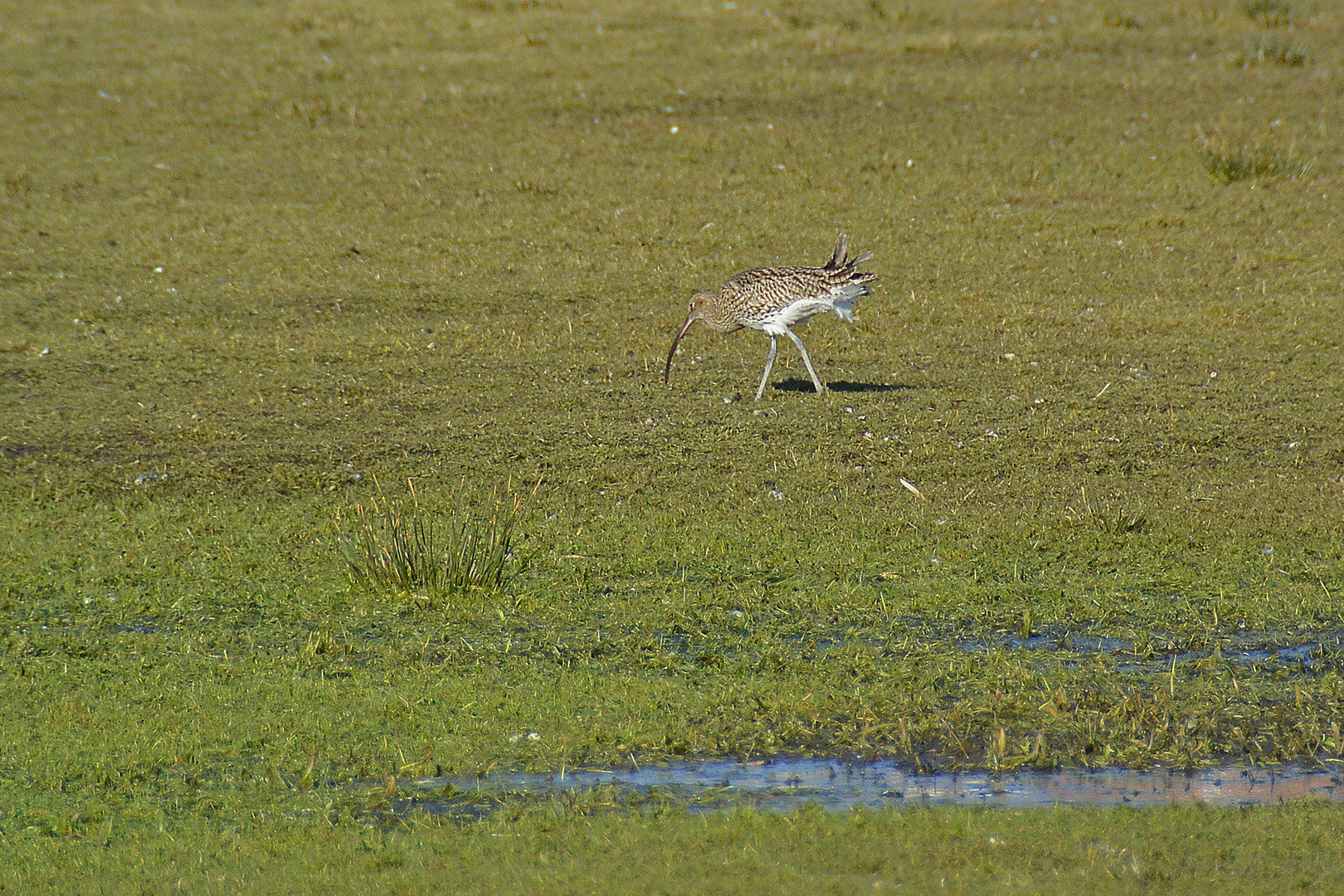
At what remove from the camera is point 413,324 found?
48.3 ft

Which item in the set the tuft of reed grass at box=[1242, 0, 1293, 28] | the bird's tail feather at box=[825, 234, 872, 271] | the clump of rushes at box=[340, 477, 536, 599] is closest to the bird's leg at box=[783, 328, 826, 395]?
the bird's tail feather at box=[825, 234, 872, 271]

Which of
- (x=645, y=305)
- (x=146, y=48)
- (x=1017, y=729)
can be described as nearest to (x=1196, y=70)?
(x=645, y=305)

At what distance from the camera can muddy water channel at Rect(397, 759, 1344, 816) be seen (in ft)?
18.7

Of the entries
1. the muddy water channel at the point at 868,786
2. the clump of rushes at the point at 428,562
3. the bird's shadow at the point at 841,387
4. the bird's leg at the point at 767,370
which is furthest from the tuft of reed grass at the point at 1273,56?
the muddy water channel at the point at 868,786

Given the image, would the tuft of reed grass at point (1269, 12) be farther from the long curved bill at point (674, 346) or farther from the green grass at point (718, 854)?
the green grass at point (718, 854)

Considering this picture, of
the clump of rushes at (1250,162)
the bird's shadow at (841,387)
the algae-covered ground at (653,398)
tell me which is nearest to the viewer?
the algae-covered ground at (653,398)

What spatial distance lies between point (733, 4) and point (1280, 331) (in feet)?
49.2

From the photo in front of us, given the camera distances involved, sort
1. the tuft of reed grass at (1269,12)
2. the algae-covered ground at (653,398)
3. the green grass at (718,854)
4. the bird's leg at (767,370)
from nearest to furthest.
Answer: the green grass at (718,854) < the algae-covered ground at (653,398) < the bird's leg at (767,370) < the tuft of reed grass at (1269,12)

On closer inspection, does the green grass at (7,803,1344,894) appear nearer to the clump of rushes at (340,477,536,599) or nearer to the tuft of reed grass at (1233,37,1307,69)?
the clump of rushes at (340,477,536,599)

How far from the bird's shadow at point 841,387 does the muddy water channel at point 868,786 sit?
6712 millimetres

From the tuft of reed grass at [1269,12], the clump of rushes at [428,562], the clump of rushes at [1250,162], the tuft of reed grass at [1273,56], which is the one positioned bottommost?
the clump of rushes at [428,562]

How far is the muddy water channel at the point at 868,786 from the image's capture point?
224 inches

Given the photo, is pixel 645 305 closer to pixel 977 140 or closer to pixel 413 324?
pixel 413 324

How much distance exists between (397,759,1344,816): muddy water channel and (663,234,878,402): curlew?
637 cm
